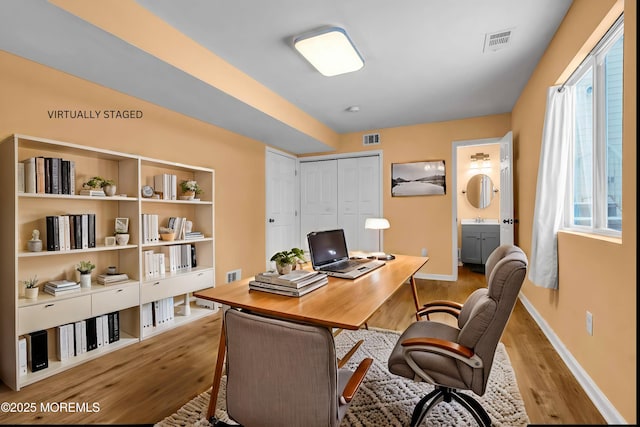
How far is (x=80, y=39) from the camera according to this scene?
6.33 ft

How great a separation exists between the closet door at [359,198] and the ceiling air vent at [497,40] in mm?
2723

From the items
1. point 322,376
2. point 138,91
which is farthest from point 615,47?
point 138,91

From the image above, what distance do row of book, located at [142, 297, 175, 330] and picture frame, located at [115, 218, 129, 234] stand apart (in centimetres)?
70

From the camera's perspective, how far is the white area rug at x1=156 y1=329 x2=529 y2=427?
1.65 meters

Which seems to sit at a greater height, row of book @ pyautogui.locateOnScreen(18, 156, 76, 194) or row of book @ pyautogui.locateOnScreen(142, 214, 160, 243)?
row of book @ pyautogui.locateOnScreen(18, 156, 76, 194)

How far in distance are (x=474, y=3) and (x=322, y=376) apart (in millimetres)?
2514

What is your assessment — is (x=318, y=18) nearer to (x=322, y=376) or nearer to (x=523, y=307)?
(x=322, y=376)

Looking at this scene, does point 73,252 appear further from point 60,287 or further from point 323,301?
point 323,301

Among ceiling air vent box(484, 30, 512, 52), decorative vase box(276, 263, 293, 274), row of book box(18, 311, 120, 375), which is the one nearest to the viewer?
decorative vase box(276, 263, 293, 274)

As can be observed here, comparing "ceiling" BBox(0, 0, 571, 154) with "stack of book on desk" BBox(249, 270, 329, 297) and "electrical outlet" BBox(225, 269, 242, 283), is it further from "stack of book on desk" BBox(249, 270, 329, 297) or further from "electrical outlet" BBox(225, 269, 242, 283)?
→ "electrical outlet" BBox(225, 269, 242, 283)

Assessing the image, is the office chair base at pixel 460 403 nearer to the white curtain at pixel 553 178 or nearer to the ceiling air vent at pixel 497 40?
the white curtain at pixel 553 178

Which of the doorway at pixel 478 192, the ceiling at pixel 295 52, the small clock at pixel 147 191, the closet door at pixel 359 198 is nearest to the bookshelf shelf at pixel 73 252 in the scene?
the small clock at pixel 147 191

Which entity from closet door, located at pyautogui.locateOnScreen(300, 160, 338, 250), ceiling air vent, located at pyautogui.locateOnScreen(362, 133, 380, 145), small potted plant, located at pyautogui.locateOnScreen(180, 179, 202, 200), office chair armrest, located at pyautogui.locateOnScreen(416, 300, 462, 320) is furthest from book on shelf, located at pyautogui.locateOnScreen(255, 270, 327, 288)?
ceiling air vent, located at pyautogui.locateOnScreen(362, 133, 380, 145)

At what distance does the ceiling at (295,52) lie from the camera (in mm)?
2020
